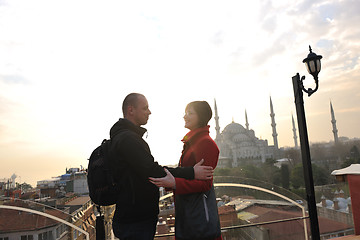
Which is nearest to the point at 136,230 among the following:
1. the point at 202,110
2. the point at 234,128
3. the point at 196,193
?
the point at 196,193

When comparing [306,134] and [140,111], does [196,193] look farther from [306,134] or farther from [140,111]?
[306,134]

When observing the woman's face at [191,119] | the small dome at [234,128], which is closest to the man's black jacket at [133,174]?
the woman's face at [191,119]

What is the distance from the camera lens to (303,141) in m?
3.07

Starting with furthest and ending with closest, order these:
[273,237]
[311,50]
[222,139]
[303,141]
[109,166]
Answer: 1. [222,139]
2. [311,50]
3. [303,141]
4. [273,237]
5. [109,166]

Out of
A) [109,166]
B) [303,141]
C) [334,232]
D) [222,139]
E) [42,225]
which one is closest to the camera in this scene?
[109,166]

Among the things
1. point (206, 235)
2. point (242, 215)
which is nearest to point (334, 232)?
point (242, 215)

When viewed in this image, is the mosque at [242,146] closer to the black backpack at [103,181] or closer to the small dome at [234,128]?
the small dome at [234,128]

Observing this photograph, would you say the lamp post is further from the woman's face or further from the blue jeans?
the blue jeans

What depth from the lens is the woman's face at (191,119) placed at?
5.55 feet

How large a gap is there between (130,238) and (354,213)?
145 inches

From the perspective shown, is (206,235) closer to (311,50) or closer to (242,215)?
(242,215)

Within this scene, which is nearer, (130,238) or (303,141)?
(130,238)

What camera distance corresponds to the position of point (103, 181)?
54.2 inches

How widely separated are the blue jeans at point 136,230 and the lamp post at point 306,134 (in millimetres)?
2254
